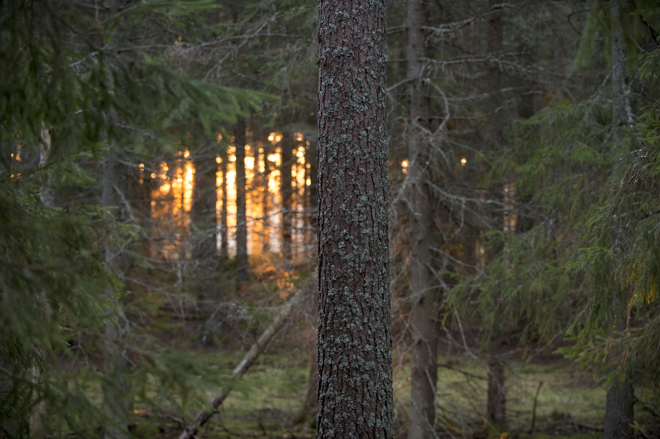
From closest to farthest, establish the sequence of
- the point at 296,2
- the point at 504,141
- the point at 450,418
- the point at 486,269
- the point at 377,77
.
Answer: the point at 377,77 < the point at 486,269 < the point at 296,2 < the point at 450,418 < the point at 504,141

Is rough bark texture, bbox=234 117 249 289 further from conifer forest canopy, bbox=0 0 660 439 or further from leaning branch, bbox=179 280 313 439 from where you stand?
leaning branch, bbox=179 280 313 439

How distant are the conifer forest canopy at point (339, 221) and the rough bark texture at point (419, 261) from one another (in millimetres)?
38

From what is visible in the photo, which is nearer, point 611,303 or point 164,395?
point 164,395

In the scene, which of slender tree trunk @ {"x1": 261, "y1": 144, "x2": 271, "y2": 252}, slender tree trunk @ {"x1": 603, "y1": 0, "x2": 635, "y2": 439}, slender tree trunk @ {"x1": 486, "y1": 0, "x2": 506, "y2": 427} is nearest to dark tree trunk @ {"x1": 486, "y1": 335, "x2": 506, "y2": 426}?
slender tree trunk @ {"x1": 486, "y1": 0, "x2": 506, "y2": 427}

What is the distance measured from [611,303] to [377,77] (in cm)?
270

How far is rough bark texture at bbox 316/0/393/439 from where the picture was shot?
377 centimetres

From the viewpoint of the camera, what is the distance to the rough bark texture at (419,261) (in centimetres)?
870

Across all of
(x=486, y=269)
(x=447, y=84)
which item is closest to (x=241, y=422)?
(x=486, y=269)

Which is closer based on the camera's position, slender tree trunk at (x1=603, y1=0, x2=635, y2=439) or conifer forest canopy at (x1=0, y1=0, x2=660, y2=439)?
conifer forest canopy at (x1=0, y1=0, x2=660, y2=439)

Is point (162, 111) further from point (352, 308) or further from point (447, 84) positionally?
point (447, 84)

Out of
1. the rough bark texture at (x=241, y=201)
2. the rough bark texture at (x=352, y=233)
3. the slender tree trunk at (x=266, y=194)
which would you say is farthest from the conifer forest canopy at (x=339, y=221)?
the rough bark texture at (x=241, y=201)

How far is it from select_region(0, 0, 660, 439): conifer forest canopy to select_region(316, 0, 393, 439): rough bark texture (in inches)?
0.6

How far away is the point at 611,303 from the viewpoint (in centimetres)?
431

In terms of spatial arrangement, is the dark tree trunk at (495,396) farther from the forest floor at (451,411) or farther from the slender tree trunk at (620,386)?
the slender tree trunk at (620,386)
